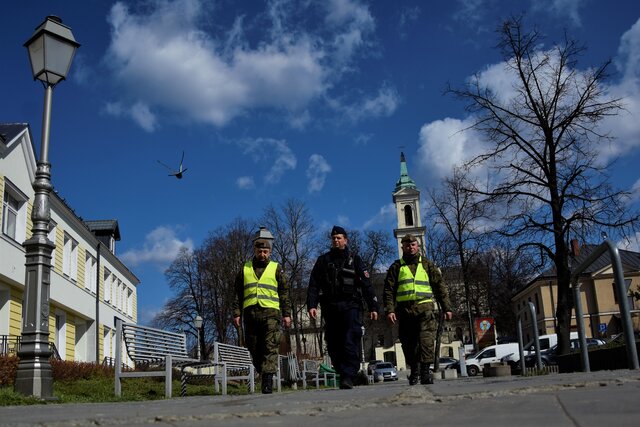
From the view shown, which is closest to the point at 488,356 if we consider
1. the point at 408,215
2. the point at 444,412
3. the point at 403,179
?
the point at 444,412

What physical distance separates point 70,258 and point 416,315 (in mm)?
25665

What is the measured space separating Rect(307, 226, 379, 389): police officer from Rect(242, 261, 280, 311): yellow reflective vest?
20.1 inches

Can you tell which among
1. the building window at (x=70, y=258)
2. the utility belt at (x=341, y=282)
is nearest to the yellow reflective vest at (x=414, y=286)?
the utility belt at (x=341, y=282)

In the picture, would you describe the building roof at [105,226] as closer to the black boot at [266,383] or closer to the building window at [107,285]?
the building window at [107,285]

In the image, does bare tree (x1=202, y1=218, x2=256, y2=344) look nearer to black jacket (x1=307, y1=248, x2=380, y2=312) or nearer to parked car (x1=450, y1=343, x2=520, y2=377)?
parked car (x1=450, y1=343, x2=520, y2=377)

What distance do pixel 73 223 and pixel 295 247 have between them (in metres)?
24.5

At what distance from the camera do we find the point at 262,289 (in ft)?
26.9

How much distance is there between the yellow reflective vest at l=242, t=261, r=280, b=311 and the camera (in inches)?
321

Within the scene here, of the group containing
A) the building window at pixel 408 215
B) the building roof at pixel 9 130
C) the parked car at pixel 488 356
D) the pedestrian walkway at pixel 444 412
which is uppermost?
the building window at pixel 408 215

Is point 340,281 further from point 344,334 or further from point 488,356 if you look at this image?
point 488,356

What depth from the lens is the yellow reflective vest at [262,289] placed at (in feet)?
26.8

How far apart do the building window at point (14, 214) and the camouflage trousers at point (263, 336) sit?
1568cm

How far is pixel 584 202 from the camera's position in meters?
21.0

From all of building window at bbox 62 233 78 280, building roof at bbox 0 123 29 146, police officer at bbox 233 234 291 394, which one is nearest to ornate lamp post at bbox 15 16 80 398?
police officer at bbox 233 234 291 394
